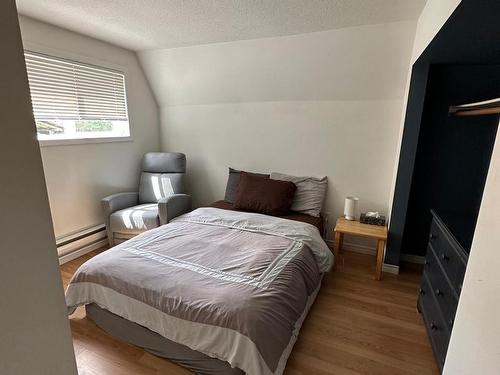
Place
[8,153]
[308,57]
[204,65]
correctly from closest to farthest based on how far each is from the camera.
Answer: [8,153] → [308,57] → [204,65]

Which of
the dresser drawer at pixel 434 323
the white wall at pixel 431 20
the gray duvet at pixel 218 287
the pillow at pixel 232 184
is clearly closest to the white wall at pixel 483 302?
the dresser drawer at pixel 434 323

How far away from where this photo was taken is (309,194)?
117 inches

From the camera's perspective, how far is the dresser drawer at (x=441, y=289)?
1.37 metres

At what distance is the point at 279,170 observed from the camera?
325cm

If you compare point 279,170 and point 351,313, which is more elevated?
point 279,170

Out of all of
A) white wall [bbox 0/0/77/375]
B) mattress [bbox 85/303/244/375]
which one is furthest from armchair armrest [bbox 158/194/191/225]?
white wall [bbox 0/0/77/375]

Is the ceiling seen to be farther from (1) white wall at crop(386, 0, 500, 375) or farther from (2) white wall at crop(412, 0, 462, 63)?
(1) white wall at crop(386, 0, 500, 375)

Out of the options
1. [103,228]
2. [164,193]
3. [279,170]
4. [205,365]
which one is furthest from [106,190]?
[205,365]

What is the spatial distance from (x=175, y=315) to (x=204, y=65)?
2.63m

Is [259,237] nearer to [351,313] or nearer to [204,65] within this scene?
[351,313]

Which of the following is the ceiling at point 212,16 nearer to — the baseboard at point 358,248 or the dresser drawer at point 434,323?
the dresser drawer at point 434,323

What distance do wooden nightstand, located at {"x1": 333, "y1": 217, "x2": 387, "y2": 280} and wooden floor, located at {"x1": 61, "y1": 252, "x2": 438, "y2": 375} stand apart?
239 millimetres

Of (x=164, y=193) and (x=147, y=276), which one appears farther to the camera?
(x=164, y=193)

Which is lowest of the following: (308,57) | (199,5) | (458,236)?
(458,236)
